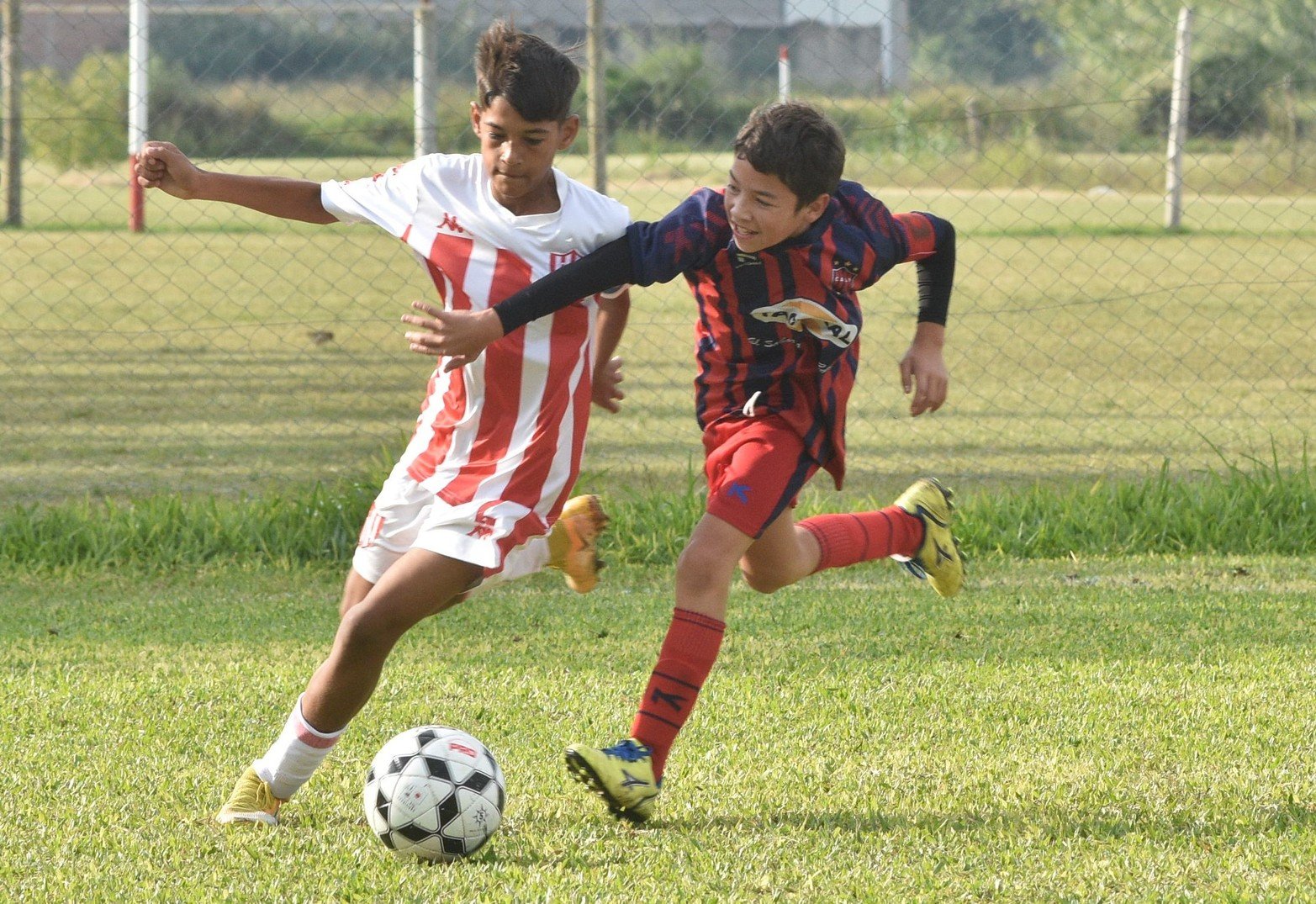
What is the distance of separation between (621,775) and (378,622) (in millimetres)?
551

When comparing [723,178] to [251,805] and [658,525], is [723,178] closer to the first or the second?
[658,525]

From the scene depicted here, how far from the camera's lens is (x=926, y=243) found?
3.38 meters

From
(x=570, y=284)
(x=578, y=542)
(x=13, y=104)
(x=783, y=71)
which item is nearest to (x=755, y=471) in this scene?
(x=578, y=542)

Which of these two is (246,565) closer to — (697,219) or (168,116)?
(697,219)

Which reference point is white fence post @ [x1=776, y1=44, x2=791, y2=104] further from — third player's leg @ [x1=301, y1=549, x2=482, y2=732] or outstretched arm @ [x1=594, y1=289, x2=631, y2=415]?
third player's leg @ [x1=301, y1=549, x2=482, y2=732]

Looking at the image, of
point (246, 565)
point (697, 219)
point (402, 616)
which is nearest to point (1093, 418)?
point (246, 565)

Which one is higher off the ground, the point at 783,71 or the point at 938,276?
the point at 783,71

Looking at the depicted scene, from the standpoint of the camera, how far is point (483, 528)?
2.88 metres

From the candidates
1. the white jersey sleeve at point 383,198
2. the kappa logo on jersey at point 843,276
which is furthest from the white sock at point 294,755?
the kappa logo on jersey at point 843,276

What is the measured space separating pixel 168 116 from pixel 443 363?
785cm

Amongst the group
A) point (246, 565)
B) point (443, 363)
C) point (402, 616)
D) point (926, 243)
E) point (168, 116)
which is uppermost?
point (168, 116)

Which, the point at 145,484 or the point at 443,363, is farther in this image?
the point at 145,484

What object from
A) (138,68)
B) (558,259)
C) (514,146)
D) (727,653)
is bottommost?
(727,653)

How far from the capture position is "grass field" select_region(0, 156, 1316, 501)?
7.01 metres
